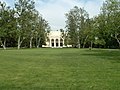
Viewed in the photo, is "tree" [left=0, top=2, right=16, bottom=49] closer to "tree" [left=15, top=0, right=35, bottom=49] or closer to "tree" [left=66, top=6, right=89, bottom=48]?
"tree" [left=15, top=0, right=35, bottom=49]

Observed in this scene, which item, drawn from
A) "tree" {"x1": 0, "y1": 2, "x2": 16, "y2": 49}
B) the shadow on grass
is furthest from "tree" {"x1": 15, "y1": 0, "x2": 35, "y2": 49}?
the shadow on grass

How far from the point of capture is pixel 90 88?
11.3m

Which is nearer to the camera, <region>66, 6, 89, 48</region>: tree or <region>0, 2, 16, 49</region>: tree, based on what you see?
<region>0, 2, 16, 49</region>: tree

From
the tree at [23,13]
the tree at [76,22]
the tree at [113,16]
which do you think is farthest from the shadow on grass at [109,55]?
the tree at [76,22]

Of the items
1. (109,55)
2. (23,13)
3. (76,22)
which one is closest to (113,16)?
(109,55)

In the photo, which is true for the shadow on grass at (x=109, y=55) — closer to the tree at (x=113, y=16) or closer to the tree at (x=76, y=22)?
the tree at (x=113, y=16)

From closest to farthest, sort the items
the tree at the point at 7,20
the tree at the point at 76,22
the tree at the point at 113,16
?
the tree at the point at 113,16 → the tree at the point at 7,20 → the tree at the point at 76,22

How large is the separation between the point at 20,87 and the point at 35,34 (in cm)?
10740

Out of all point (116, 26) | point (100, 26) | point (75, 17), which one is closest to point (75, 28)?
point (75, 17)

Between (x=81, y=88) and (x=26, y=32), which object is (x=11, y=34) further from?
(x=81, y=88)

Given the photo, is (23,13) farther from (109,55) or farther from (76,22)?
(109,55)

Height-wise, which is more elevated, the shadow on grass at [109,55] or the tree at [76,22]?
the tree at [76,22]

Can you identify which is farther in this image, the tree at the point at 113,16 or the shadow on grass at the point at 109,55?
the tree at the point at 113,16

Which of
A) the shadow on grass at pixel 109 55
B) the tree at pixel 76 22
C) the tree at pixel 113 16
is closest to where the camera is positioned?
the shadow on grass at pixel 109 55
